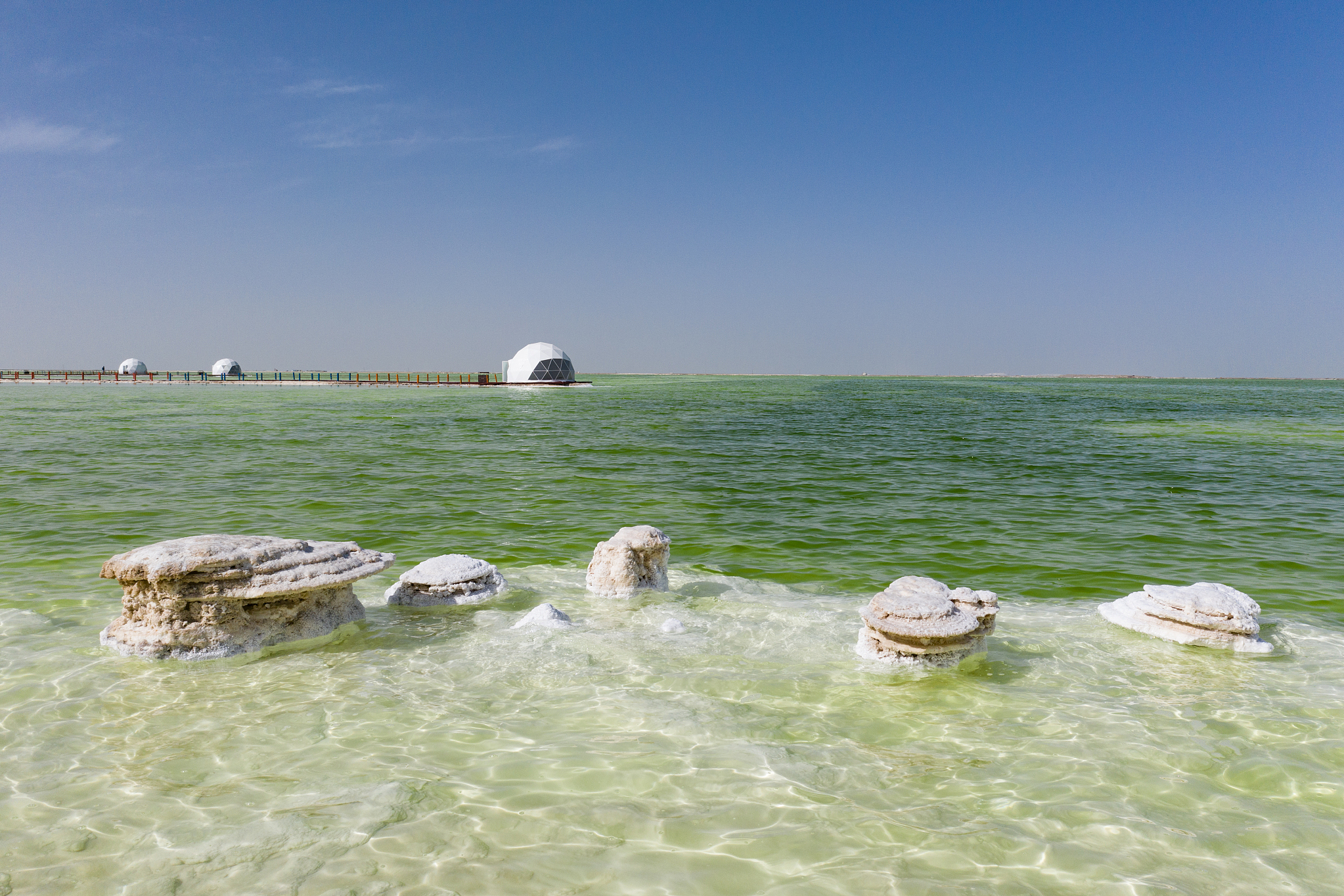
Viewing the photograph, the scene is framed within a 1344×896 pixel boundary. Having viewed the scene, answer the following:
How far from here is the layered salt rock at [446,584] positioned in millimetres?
7246

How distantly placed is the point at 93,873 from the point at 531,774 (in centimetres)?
191

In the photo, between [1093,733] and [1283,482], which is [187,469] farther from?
[1283,482]

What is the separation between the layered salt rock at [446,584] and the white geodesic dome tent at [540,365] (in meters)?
73.1

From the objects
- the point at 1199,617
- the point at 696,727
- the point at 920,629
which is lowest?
the point at 696,727

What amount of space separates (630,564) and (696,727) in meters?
3.33

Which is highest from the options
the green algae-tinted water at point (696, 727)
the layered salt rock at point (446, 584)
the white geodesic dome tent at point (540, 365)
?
the white geodesic dome tent at point (540, 365)

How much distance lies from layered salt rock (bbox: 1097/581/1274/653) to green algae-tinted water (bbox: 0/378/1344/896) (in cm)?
18

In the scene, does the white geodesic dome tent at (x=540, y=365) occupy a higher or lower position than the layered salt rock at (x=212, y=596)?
higher

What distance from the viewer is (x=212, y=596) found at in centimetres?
553

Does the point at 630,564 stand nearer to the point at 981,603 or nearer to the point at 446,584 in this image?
the point at 446,584

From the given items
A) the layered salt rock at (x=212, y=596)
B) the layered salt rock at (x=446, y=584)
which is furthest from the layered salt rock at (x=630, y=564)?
the layered salt rock at (x=212, y=596)

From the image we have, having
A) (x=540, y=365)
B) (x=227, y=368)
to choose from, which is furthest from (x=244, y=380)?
(x=540, y=365)

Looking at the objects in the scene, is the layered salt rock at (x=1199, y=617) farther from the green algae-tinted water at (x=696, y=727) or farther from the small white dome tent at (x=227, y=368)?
the small white dome tent at (x=227, y=368)

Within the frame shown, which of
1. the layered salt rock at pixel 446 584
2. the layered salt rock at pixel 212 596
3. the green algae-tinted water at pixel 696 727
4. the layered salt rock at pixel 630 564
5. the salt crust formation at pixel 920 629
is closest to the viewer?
the green algae-tinted water at pixel 696 727
